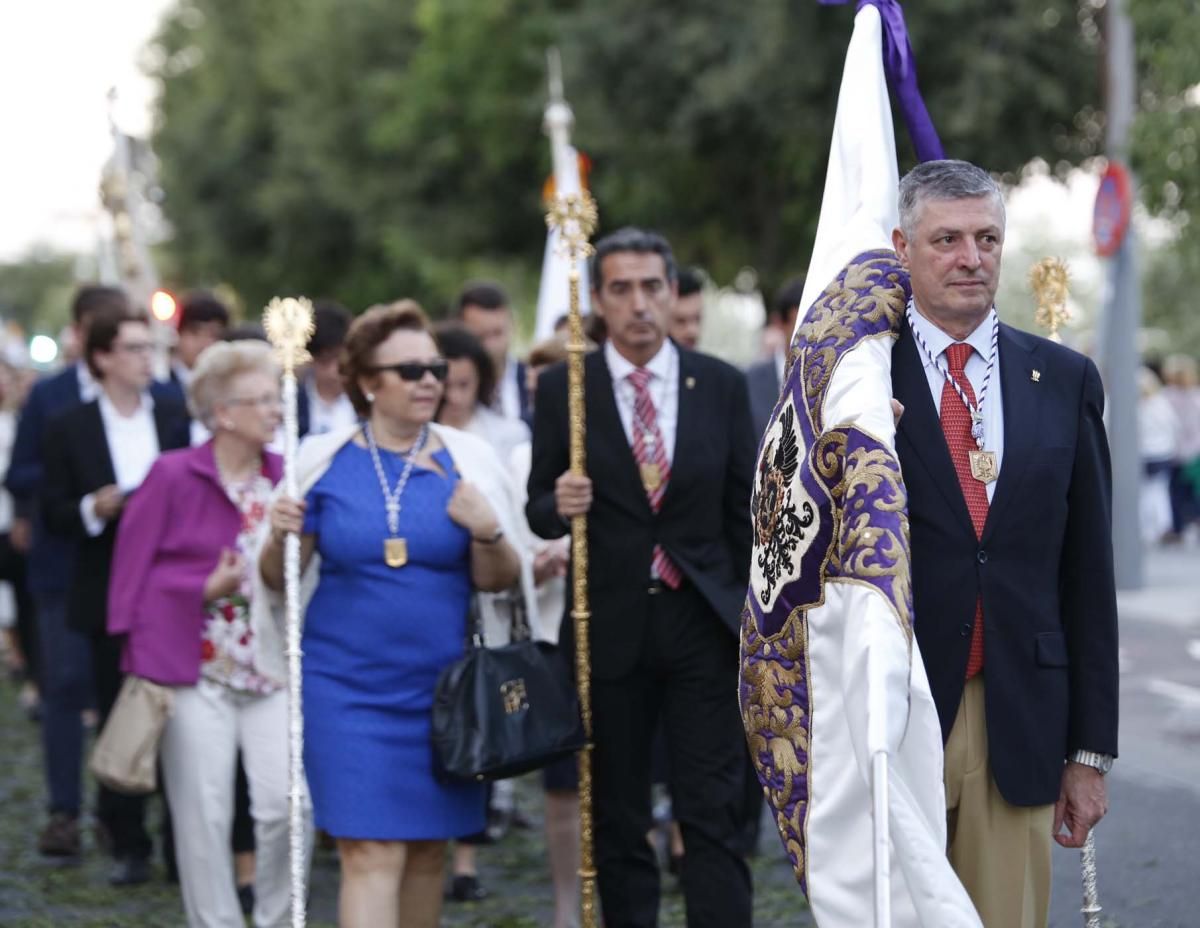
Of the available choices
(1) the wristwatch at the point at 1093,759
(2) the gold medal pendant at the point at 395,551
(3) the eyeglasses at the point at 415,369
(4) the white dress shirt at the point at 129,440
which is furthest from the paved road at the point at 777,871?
(1) the wristwatch at the point at 1093,759

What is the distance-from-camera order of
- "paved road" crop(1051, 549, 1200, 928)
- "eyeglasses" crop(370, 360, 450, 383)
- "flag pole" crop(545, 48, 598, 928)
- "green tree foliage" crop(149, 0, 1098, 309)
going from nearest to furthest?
1. "eyeglasses" crop(370, 360, 450, 383)
2. "flag pole" crop(545, 48, 598, 928)
3. "paved road" crop(1051, 549, 1200, 928)
4. "green tree foliage" crop(149, 0, 1098, 309)

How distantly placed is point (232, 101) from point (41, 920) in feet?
138

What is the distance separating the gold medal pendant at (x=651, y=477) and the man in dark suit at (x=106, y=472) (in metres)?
3.00

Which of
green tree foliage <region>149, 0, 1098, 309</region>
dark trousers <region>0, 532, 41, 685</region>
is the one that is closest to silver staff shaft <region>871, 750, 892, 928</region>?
dark trousers <region>0, 532, 41, 685</region>

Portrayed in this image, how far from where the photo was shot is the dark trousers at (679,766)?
6.27 metres

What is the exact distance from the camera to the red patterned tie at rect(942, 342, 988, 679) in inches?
175

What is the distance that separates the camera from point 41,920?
7.91 meters

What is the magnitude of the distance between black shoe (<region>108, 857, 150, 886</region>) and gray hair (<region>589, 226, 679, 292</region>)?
138 inches

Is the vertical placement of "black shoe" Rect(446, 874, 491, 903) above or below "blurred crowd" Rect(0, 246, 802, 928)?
below

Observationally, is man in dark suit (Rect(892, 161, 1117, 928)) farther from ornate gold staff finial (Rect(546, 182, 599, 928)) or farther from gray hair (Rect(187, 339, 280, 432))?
gray hair (Rect(187, 339, 280, 432))

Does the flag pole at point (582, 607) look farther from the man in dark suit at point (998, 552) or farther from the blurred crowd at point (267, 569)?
the man in dark suit at point (998, 552)

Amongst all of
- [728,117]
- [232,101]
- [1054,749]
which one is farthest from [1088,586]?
[232,101]

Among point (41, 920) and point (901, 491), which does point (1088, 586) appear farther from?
point (41, 920)

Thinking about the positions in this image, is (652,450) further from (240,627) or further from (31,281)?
(31,281)
